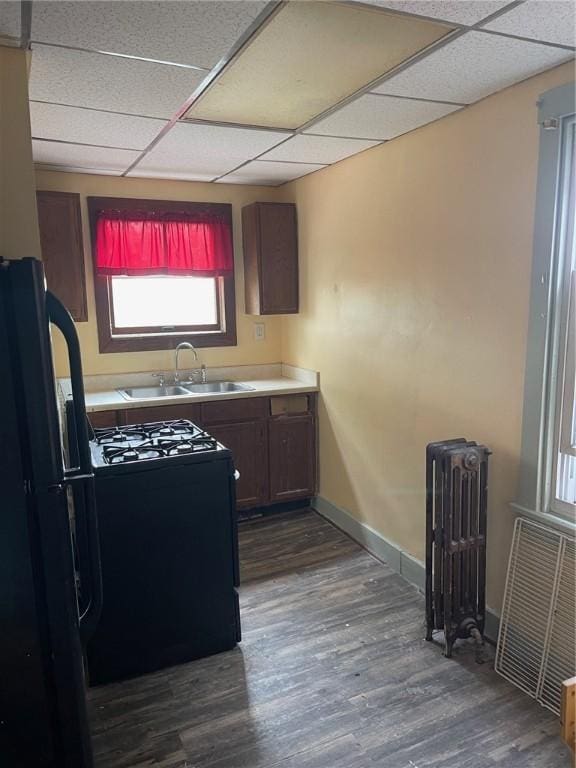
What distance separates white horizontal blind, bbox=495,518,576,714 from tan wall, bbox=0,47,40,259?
2174mm

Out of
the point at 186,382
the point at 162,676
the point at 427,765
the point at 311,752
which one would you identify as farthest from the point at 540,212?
the point at 186,382

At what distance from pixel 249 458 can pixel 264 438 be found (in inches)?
6.8

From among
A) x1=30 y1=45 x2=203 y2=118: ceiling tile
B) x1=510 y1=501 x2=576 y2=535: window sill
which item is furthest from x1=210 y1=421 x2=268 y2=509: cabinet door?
x1=30 y1=45 x2=203 y2=118: ceiling tile

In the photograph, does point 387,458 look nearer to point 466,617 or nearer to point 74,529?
point 466,617

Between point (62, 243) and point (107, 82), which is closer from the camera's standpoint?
point (107, 82)

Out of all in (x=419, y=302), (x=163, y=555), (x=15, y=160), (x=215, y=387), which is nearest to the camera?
(x=15, y=160)

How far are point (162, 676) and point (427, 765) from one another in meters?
1.13

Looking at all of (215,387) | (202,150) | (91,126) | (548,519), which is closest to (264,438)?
(215,387)

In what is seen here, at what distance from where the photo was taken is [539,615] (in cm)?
219

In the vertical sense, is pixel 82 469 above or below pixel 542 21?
below

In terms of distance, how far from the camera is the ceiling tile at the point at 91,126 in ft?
7.72

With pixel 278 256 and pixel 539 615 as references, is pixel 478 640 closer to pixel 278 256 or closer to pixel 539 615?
pixel 539 615

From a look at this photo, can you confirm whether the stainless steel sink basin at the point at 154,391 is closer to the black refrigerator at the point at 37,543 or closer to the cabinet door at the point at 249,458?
the cabinet door at the point at 249,458

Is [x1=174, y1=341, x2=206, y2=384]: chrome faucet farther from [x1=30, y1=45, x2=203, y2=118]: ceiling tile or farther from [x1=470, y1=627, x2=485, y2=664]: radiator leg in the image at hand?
[x1=470, y1=627, x2=485, y2=664]: radiator leg
